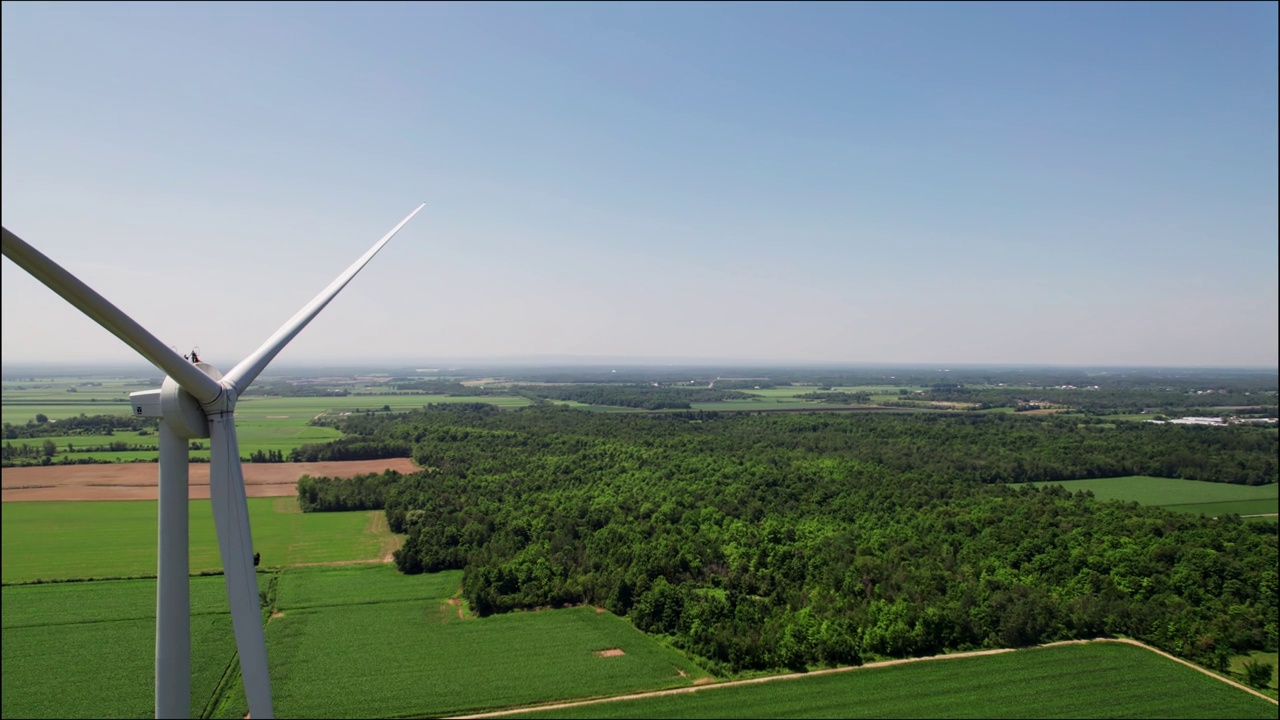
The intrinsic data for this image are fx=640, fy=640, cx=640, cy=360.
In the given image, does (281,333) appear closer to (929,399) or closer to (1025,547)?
(1025,547)

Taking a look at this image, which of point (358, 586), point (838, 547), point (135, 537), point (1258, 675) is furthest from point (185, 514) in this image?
point (1258, 675)

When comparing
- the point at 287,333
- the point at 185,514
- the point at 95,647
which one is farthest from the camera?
the point at 95,647

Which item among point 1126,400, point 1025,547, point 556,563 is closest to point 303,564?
point 556,563

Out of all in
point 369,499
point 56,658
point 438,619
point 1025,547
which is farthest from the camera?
point 369,499

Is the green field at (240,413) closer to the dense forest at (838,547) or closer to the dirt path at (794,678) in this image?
the dense forest at (838,547)

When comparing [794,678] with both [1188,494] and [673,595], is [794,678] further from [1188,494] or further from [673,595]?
[1188,494]

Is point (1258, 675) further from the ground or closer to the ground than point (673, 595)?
closer to the ground

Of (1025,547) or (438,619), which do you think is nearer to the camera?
(438,619)
